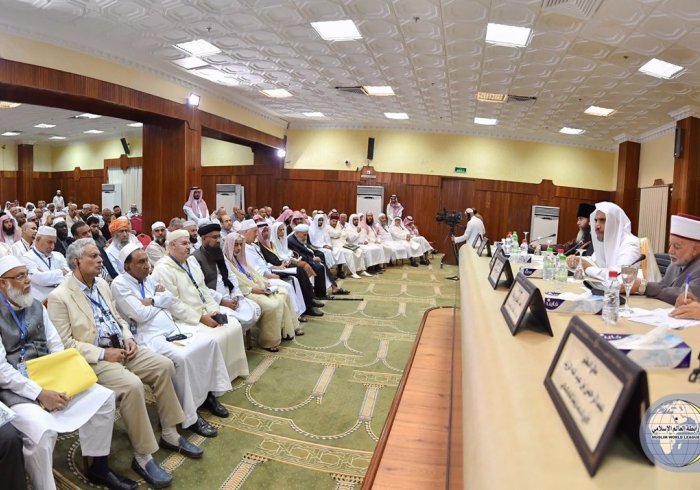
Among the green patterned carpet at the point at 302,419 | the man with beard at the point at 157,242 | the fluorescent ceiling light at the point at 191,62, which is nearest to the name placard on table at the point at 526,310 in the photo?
the green patterned carpet at the point at 302,419

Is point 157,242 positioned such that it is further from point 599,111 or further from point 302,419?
point 599,111

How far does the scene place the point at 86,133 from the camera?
14.4m

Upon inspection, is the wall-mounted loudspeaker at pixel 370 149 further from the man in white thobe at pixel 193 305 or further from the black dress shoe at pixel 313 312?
the man in white thobe at pixel 193 305

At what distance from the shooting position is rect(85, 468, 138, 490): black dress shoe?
82.4 inches

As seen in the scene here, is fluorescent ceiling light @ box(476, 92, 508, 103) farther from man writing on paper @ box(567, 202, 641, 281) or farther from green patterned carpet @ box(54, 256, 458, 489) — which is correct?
man writing on paper @ box(567, 202, 641, 281)

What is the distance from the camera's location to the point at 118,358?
7.75 feet

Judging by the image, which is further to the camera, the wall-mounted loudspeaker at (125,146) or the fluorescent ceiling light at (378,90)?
the wall-mounted loudspeaker at (125,146)

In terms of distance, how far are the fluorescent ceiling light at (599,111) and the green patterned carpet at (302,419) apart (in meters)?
6.62

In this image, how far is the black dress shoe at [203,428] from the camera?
2633mm

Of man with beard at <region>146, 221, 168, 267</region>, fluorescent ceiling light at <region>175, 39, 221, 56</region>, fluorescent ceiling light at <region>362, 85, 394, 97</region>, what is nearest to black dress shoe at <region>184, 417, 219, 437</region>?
man with beard at <region>146, 221, 168, 267</region>

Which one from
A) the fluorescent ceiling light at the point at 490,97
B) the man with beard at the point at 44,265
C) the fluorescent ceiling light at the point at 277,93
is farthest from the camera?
the fluorescent ceiling light at the point at 277,93

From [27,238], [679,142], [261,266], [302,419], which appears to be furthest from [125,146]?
[679,142]

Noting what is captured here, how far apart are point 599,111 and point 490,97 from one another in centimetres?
231

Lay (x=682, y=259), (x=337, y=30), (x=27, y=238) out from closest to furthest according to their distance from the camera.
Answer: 1. (x=682, y=259)
2. (x=27, y=238)
3. (x=337, y=30)
